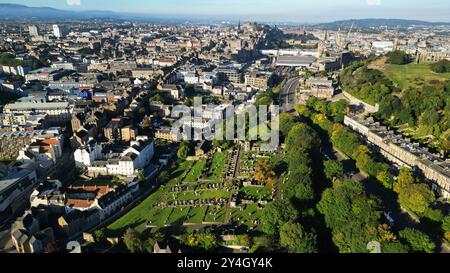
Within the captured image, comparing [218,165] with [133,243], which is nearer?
[133,243]

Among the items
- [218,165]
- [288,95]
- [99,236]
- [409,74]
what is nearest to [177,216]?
[99,236]

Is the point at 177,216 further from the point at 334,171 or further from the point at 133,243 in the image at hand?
the point at 334,171

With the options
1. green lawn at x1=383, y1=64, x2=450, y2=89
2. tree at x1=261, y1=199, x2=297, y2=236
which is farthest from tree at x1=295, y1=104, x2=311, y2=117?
tree at x1=261, y1=199, x2=297, y2=236

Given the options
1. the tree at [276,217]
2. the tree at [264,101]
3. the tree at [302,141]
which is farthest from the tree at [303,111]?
the tree at [276,217]

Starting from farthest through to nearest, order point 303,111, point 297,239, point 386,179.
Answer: point 303,111
point 386,179
point 297,239

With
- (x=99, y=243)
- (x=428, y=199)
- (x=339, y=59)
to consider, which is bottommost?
(x=99, y=243)

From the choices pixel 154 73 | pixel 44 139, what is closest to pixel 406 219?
pixel 44 139

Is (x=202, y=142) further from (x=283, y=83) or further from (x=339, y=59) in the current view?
(x=339, y=59)

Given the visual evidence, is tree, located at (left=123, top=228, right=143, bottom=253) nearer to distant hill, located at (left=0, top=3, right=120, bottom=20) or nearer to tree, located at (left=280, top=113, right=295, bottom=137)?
distant hill, located at (left=0, top=3, right=120, bottom=20)
